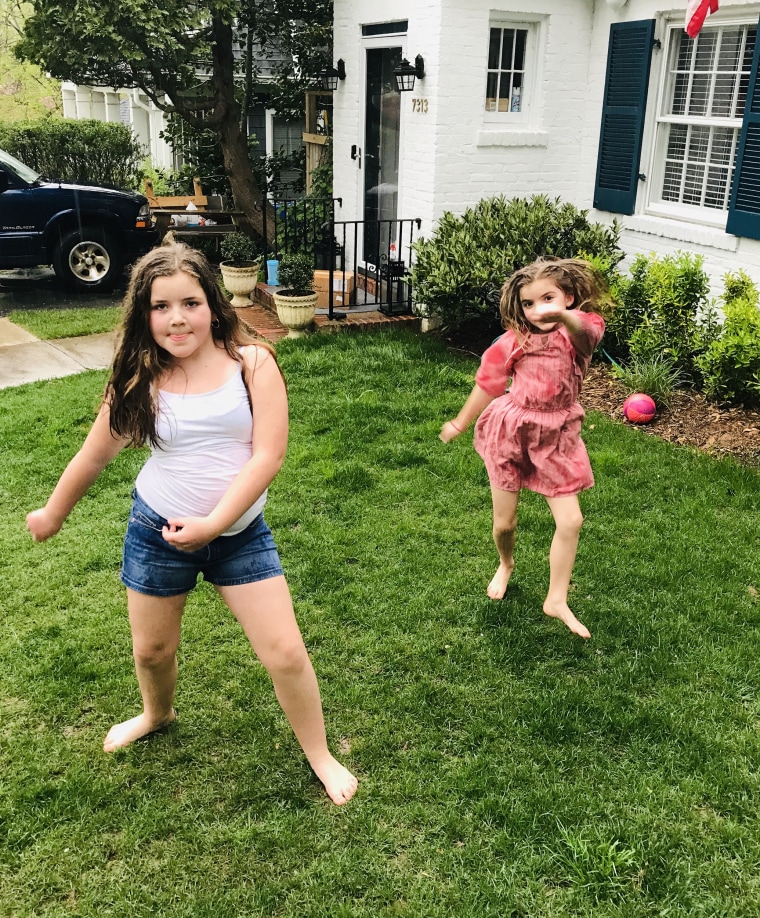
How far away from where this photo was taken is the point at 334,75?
9688mm

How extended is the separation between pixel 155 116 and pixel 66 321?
11190 mm

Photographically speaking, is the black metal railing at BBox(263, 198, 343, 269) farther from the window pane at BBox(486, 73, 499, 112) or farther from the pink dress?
the pink dress

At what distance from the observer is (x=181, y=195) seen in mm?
13492

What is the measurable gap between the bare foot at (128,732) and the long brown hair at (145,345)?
3.68 feet

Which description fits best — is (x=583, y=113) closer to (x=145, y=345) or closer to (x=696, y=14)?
(x=696, y=14)

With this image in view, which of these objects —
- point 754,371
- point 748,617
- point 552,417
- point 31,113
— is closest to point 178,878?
point 552,417

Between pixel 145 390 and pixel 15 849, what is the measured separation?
1.47 metres

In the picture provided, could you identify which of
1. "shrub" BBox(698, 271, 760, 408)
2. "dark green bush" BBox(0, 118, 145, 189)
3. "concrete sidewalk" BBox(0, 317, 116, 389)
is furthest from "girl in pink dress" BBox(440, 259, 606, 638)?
"dark green bush" BBox(0, 118, 145, 189)

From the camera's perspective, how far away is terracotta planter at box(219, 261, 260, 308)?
9344mm

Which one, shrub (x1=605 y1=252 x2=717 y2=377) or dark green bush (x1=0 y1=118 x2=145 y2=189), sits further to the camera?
dark green bush (x1=0 y1=118 x2=145 y2=189)

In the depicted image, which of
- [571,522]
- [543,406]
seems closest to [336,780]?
[571,522]

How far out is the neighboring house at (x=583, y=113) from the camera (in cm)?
720

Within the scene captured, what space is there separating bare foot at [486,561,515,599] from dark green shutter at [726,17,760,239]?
4.11 m

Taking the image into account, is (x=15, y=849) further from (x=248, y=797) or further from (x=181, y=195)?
(x=181, y=195)
